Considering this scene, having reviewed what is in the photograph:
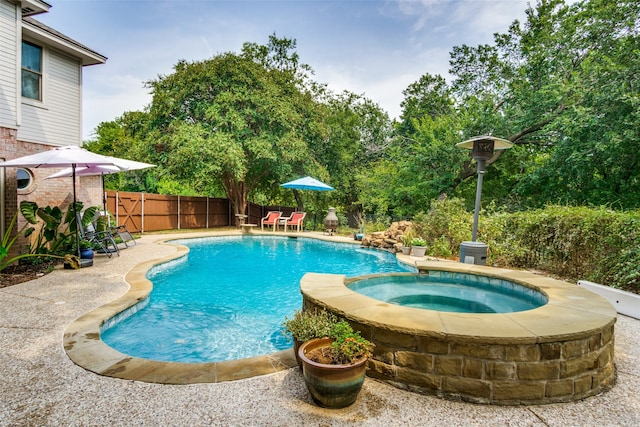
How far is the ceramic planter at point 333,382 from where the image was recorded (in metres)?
2.20

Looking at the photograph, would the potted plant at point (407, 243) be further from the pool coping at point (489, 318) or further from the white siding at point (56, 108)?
the white siding at point (56, 108)

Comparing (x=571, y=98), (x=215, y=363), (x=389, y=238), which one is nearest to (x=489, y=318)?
(x=215, y=363)

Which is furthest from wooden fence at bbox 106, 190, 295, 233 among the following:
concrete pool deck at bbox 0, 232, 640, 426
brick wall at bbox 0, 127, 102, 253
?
concrete pool deck at bbox 0, 232, 640, 426

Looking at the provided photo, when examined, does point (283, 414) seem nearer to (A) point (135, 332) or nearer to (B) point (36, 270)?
(A) point (135, 332)

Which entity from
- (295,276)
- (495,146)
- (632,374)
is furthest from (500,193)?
(632,374)

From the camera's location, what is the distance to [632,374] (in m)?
2.89

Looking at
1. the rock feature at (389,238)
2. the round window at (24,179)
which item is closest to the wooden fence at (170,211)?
the round window at (24,179)

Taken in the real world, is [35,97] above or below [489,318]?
above

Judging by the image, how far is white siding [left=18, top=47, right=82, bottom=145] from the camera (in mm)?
7465

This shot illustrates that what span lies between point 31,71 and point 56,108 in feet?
2.80

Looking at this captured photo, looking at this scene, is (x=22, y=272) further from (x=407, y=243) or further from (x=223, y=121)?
(x=223, y=121)

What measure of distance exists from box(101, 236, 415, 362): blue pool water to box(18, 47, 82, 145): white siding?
13.3 ft

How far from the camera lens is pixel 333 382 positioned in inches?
87.0

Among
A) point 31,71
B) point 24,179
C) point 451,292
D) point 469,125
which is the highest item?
point 469,125
